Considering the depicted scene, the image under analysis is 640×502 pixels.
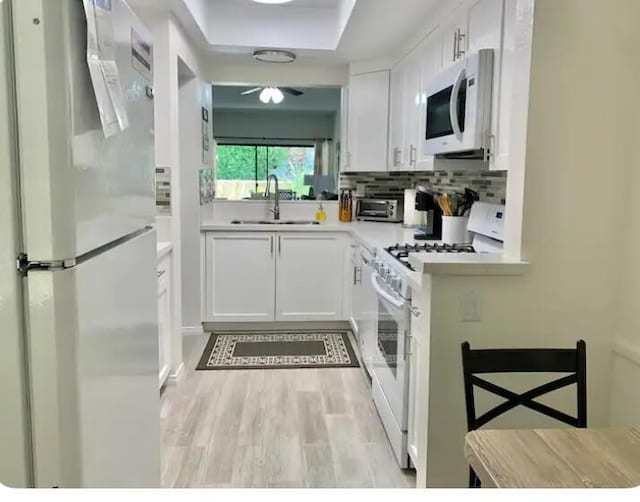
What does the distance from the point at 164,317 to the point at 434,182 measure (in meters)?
2.39

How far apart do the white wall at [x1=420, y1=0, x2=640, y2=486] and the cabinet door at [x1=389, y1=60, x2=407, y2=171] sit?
2.37m

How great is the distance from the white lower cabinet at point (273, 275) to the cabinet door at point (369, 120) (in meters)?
0.71

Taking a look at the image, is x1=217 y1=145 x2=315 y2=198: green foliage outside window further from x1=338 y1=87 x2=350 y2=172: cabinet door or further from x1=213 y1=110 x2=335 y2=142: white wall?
x1=338 y1=87 x2=350 y2=172: cabinet door

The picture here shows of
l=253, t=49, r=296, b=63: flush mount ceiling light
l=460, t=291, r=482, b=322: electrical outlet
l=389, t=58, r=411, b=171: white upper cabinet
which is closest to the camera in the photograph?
l=460, t=291, r=482, b=322: electrical outlet

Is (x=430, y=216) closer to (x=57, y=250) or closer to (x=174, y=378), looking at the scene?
(x=174, y=378)

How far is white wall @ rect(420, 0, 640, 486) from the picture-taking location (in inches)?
73.9

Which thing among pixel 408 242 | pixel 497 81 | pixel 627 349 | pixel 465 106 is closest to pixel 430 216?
pixel 408 242

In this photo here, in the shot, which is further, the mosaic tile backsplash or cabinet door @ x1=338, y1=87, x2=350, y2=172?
cabinet door @ x1=338, y1=87, x2=350, y2=172

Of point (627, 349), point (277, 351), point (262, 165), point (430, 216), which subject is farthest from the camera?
point (262, 165)

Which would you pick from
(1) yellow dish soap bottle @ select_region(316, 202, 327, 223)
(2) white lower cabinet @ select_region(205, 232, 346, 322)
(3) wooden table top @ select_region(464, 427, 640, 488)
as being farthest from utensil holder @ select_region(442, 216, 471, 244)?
(3) wooden table top @ select_region(464, 427, 640, 488)

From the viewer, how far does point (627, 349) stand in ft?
6.28
